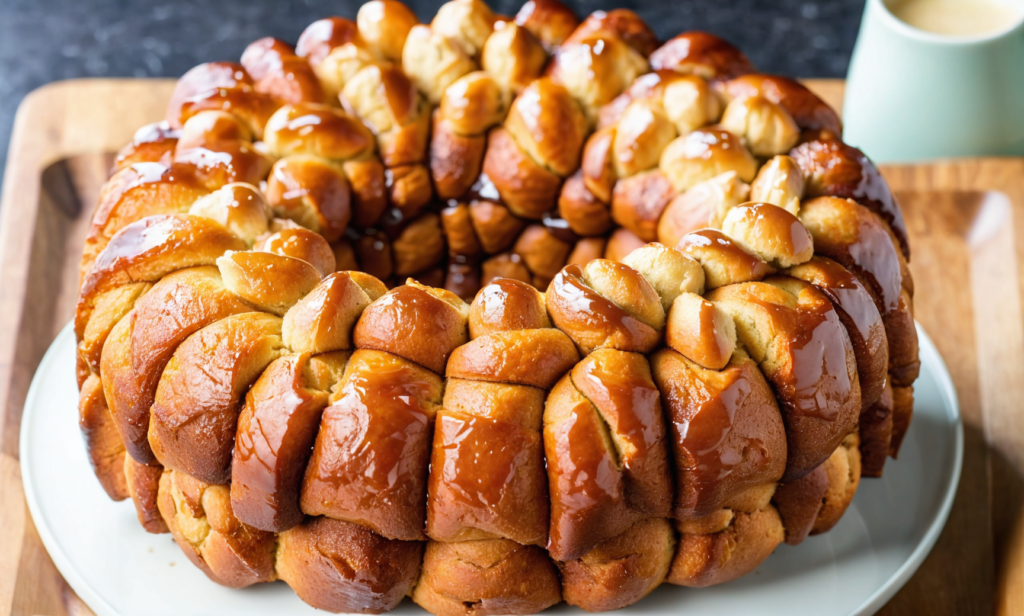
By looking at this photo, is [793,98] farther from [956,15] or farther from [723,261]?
[956,15]

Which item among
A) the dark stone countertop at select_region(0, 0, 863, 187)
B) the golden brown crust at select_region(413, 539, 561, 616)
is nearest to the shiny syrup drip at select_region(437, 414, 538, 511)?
the golden brown crust at select_region(413, 539, 561, 616)

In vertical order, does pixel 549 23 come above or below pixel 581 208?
above

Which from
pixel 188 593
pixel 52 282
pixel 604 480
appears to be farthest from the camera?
pixel 52 282

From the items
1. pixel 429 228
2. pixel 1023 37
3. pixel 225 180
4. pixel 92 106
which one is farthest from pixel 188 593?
pixel 1023 37

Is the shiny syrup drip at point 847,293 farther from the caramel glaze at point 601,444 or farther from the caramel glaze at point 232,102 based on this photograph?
the caramel glaze at point 232,102

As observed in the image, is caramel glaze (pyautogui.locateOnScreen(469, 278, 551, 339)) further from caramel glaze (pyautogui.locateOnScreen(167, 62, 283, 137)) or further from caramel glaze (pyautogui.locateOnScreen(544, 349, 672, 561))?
caramel glaze (pyautogui.locateOnScreen(167, 62, 283, 137))

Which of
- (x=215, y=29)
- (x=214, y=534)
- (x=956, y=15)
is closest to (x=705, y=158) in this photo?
(x=214, y=534)

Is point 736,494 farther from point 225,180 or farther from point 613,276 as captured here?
point 225,180
